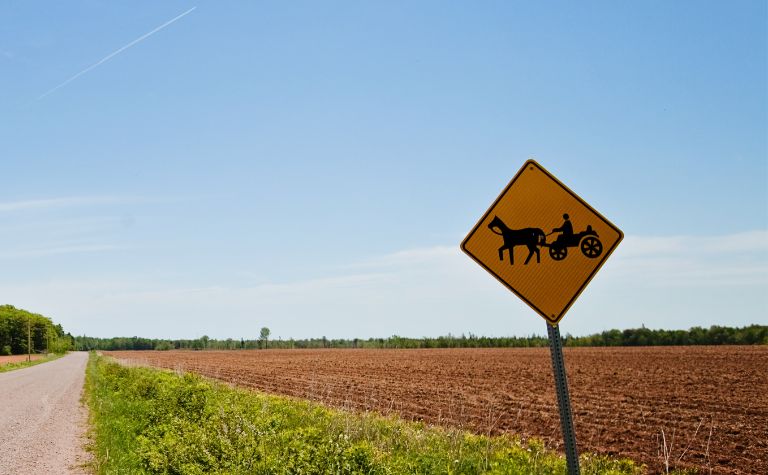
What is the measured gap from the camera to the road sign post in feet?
14.7

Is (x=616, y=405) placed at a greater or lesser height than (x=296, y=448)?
lesser

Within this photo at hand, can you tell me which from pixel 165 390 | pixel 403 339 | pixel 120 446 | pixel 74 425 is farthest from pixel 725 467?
pixel 403 339

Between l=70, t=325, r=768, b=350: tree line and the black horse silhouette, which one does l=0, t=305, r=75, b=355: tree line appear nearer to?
l=70, t=325, r=768, b=350: tree line

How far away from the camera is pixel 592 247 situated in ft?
14.8

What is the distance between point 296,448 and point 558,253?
207 inches

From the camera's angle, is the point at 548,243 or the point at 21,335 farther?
the point at 21,335

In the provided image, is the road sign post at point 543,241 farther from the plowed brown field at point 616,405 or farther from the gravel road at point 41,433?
the gravel road at point 41,433

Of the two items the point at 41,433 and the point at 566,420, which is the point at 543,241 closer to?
the point at 566,420

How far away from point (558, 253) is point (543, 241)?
0.15 meters

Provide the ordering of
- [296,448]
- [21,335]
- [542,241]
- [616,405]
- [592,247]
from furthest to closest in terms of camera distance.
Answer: [21,335], [616,405], [296,448], [542,241], [592,247]

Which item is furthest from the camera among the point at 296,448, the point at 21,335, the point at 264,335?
the point at 264,335

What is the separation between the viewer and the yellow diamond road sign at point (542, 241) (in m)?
4.49

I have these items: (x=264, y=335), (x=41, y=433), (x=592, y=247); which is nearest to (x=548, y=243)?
(x=592, y=247)

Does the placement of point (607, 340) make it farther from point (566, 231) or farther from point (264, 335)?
point (264, 335)
